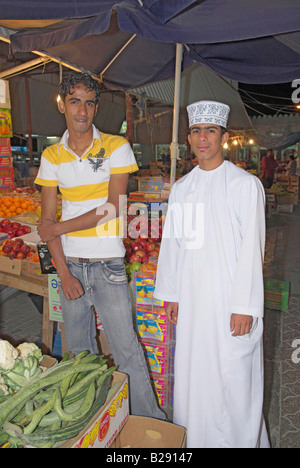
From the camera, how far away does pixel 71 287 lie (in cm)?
223

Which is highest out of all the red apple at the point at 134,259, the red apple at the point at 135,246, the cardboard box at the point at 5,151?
the cardboard box at the point at 5,151

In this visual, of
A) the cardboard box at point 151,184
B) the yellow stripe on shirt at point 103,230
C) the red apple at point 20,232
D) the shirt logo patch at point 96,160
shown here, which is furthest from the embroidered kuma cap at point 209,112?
the cardboard box at point 151,184

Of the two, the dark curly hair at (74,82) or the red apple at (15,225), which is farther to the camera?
the red apple at (15,225)

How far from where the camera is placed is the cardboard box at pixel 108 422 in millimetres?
1471

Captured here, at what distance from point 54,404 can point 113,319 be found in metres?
0.80

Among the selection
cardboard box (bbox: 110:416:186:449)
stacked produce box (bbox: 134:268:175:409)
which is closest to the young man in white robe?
cardboard box (bbox: 110:416:186:449)

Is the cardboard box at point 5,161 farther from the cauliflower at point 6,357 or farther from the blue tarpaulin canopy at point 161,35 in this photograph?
the cauliflower at point 6,357

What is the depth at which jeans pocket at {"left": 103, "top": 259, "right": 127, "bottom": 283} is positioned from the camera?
2215 millimetres

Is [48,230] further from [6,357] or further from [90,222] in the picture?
[6,357]

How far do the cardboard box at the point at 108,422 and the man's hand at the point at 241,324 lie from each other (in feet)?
2.07

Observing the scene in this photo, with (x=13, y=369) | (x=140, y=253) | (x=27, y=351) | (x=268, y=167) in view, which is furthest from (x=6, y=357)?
(x=268, y=167)

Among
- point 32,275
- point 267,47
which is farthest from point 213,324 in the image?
point 267,47

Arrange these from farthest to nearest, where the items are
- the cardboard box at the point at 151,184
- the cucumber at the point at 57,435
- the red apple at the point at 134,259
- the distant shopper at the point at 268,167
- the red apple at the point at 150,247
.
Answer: the distant shopper at the point at 268,167 < the cardboard box at the point at 151,184 < the red apple at the point at 150,247 < the red apple at the point at 134,259 < the cucumber at the point at 57,435

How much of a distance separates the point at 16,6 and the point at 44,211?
1195 mm
